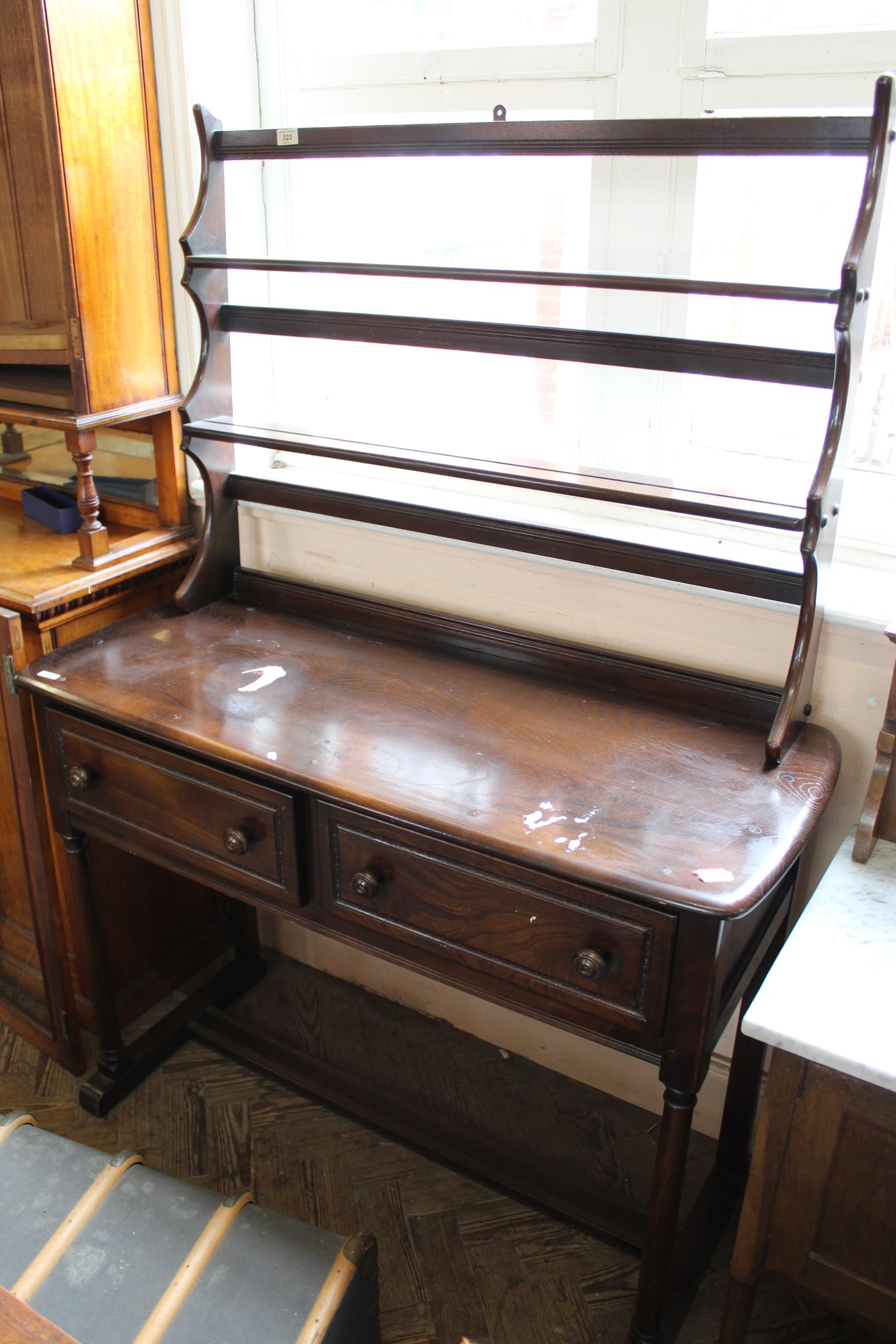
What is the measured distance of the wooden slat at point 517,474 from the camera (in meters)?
1.59

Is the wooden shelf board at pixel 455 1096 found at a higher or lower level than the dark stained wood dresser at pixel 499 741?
lower

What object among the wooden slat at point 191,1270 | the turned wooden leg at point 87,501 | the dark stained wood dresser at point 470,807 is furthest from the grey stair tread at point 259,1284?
the turned wooden leg at point 87,501

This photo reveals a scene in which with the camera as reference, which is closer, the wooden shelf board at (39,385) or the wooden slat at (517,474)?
the wooden slat at (517,474)

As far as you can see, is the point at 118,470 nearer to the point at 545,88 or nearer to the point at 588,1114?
the point at 545,88

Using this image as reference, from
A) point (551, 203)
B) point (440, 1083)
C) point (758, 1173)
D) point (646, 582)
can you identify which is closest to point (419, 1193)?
point (440, 1083)

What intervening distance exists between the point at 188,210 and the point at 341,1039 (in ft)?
6.04

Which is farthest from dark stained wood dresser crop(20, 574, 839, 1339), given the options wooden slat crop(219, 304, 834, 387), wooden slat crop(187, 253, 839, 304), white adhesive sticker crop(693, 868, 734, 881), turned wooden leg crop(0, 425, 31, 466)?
turned wooden leg crop(0, 425, 31, 466)

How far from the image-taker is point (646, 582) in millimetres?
1901

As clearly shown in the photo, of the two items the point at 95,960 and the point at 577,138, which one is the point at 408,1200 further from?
the point at 577,138

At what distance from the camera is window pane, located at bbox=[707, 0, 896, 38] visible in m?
1.61

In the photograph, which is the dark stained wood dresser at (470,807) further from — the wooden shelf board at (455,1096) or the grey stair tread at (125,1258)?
the grey stair tread at (125,1258)

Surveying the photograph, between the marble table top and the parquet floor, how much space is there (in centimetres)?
89

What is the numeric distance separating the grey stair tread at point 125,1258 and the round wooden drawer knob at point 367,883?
484mm

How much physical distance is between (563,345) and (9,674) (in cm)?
120
